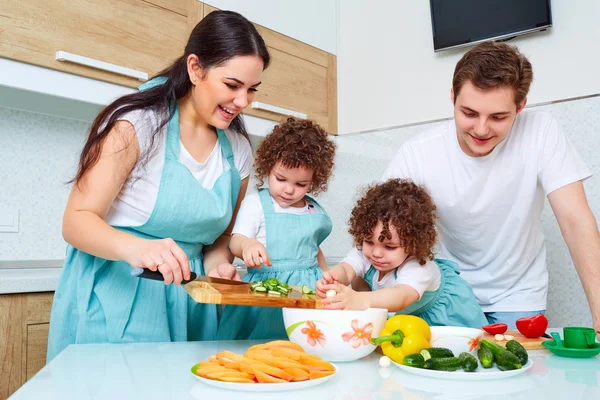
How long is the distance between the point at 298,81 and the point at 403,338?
189 cm

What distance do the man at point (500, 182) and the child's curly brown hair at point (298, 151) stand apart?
201 millimetres

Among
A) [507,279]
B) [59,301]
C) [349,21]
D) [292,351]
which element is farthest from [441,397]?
[349,21]

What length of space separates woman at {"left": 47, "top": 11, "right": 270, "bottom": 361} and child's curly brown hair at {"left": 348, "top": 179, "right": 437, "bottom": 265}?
1.05 ft

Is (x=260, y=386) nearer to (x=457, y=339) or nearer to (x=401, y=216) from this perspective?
(x=457, y=339)

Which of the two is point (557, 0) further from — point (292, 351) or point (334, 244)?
point (292, 351)

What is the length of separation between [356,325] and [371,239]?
20.3 inches

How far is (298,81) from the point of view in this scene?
102 inches

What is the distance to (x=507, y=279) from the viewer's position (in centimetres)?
158

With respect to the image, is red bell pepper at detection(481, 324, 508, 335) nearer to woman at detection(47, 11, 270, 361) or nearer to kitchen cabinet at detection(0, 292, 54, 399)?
woman at detection(47, 11, 270, 361)

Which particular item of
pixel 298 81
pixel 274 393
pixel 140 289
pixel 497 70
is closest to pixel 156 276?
pixel 140 289

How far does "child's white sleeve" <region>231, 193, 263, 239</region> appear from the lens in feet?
4.62

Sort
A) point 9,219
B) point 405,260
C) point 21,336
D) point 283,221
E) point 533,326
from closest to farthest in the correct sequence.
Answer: point 533,326, point 405,260, point 283,221, point 21,336, point 9,219

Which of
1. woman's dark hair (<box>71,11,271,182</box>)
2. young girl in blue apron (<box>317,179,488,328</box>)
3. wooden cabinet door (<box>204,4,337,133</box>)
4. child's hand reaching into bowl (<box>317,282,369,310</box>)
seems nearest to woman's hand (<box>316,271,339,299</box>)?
child's hand reaching into bowl (<box>317,282,369,310</box>)

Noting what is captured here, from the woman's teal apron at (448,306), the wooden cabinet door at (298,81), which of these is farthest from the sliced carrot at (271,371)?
the wooden cabinet door at (298,81)
